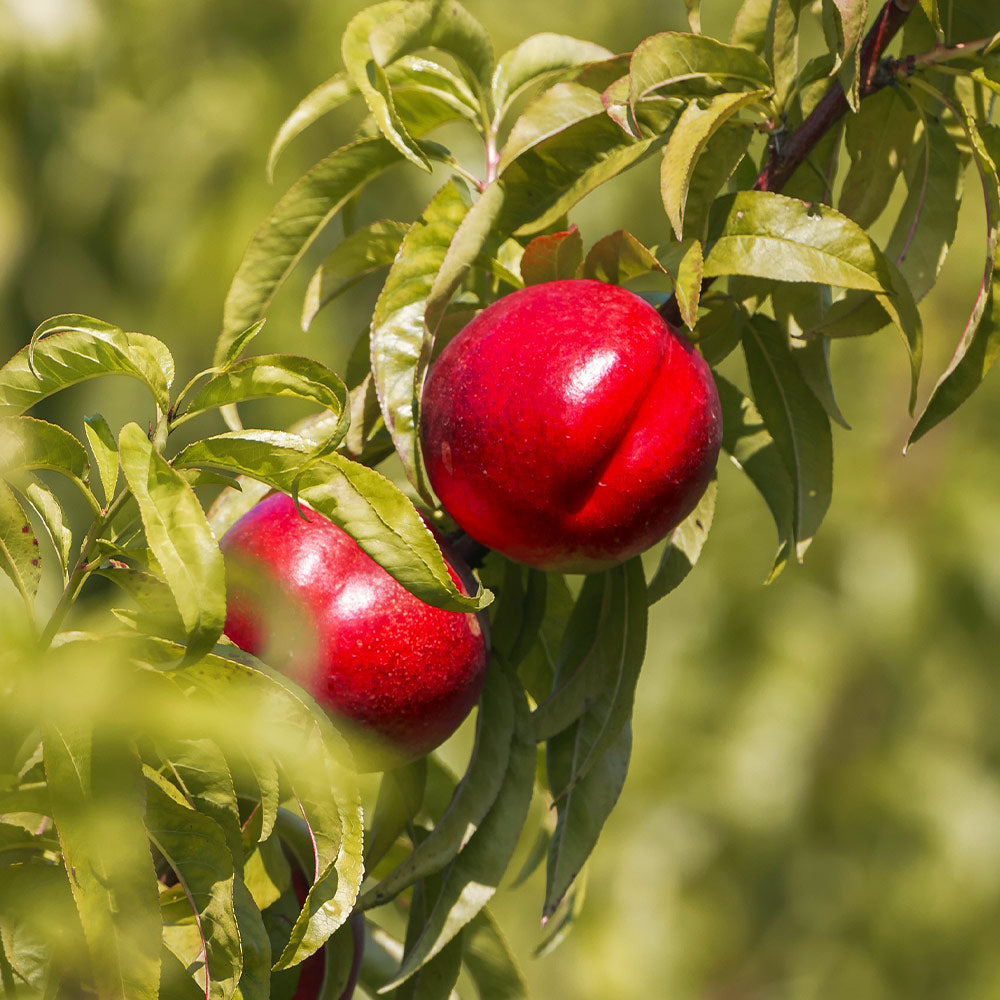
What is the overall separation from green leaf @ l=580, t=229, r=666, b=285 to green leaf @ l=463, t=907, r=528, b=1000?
401 mm

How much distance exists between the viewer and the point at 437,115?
80cm

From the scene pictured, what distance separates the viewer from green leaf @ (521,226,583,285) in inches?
28.2

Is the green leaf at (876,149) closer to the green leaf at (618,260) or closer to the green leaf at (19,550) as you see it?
the green leaf at (618,260)

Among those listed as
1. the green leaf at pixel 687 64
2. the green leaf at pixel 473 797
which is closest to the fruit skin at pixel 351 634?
the green leaf at pixel 473 797

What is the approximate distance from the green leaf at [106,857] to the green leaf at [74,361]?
Answer: 0.14 metres

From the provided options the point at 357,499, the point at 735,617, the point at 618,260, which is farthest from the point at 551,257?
the point at 735,617

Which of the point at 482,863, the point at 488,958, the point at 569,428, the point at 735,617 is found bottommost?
the point at 735,617

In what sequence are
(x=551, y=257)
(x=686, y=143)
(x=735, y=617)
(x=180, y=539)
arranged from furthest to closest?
(x=735, y=617), (x=551, y=257), (x=686, y=143), (x=180, y=539)

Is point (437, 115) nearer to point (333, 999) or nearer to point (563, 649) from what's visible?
point (563, 649)

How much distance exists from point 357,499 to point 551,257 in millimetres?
248

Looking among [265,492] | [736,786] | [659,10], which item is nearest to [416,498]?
[265,492]

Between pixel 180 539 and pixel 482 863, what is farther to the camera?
pixel 482 863

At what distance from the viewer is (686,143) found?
2.05 ft

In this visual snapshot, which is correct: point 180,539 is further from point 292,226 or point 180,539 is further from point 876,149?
point 876,149
